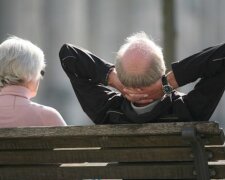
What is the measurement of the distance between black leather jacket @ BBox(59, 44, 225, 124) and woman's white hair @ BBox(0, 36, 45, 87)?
0.33 metres

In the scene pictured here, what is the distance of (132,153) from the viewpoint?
10.8ft

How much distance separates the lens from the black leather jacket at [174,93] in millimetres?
3422

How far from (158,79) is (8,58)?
2.96 feet

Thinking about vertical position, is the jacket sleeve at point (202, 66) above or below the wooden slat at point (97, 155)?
above

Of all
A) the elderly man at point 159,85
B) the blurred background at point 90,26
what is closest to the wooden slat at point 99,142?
the elderly man at point 159,85

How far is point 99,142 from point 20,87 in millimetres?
832

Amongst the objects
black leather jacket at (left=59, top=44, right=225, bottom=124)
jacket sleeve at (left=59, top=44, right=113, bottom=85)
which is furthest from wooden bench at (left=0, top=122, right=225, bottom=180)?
jacket sleeve at (left=59, top=44, right=113, bottom=85)

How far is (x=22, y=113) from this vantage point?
13.0 feet

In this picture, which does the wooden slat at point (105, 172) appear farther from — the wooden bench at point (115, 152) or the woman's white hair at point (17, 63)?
the woman's white hair at point (17, 63)

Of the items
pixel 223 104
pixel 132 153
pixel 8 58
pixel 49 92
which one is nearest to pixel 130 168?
pixel 132 153

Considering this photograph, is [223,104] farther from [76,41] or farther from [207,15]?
[76,41]

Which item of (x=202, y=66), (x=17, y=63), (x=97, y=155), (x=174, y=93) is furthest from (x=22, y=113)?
(x=202, y=66)

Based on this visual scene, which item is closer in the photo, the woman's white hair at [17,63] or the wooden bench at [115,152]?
the wooden bench at [115,152]

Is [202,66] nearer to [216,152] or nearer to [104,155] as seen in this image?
[216,152]
